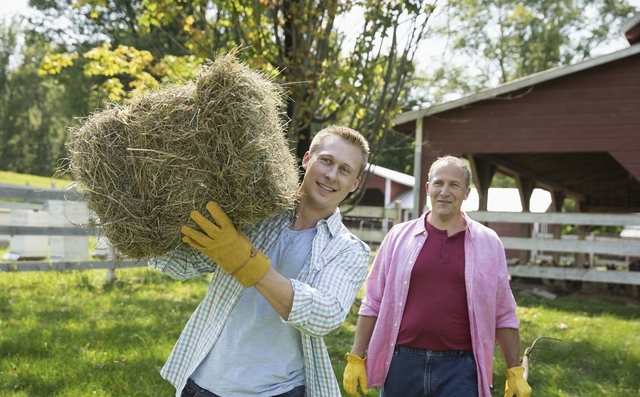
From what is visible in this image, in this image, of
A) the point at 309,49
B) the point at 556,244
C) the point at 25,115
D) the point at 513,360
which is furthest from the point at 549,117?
the point at 25,115

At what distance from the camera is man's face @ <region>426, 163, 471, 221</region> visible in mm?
3531

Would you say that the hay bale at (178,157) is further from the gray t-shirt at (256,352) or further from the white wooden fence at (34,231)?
the white wooden fence at (34,231)

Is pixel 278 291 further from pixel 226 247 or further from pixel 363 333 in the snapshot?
pixel 363 333

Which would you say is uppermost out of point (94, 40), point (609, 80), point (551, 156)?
point (94, 40)

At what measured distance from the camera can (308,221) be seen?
2445 millimetres

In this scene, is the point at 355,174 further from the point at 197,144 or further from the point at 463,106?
the point at 463,106

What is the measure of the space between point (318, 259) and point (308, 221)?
0.89 ft

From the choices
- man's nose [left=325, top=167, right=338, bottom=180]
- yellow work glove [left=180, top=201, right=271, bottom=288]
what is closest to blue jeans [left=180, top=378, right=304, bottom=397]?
yellow work glove [left=180, top=201, right=271, bottom=288]

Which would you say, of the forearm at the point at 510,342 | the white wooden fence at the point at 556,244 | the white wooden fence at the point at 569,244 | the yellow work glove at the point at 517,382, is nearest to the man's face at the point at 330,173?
the forearm at the point at 510,342

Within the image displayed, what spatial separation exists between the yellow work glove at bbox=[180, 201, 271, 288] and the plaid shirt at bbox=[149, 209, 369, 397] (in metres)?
0.23

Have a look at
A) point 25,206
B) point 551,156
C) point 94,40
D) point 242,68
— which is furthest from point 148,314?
point 94,40

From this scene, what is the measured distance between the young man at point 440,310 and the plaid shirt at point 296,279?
1093 millimetres

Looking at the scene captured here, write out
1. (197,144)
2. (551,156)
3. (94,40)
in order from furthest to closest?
(94,40) → (551,156) → (197,144)

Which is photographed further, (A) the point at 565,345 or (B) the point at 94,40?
(B) the point at 94,40
